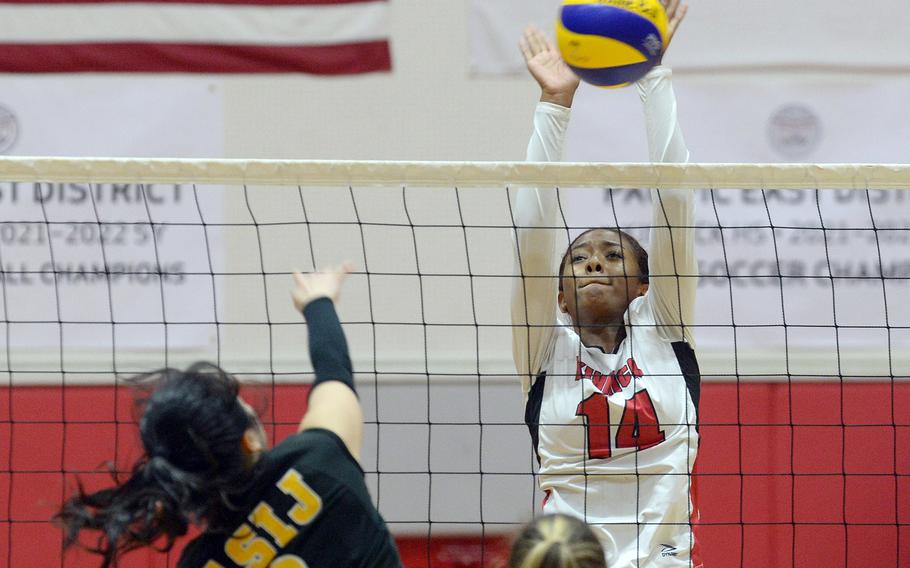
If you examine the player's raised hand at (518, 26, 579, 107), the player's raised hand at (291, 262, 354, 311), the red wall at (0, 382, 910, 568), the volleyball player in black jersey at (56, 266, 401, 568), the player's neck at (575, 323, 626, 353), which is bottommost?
the red wall at (0, 382, 910, 568)

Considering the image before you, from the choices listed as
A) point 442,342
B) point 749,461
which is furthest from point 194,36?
point 749,461

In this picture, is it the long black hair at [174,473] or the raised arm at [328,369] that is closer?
the long black hair at [174,473]

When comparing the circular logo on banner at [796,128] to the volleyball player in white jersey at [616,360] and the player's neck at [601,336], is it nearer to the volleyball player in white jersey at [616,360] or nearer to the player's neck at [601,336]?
the volleyball player in white jersey at [616,360]

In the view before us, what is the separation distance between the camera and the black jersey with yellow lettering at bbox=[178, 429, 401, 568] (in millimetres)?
2170

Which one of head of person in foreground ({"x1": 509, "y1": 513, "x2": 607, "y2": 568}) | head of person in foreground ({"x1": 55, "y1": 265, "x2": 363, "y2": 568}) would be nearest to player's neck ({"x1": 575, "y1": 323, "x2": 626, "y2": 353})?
head of person in foreground ({"x1": 509, "y1": 513, "x2": 607, "y2": 568})

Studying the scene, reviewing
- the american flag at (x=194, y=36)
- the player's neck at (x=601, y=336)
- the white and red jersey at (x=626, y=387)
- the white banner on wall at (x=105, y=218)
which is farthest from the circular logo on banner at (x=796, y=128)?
the white banner on wall at (x=105, y=218)

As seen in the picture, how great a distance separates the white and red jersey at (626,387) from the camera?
2945 millimetres

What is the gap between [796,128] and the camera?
5426 millimetres

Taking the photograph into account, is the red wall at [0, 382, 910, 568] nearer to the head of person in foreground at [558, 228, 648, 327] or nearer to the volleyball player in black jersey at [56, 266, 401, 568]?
the head of person in foreground at [558, 228, 648, 327]

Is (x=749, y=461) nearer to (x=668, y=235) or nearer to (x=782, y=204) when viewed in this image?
(x=782, y=204)

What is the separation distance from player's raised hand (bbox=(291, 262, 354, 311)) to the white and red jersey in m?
0.74

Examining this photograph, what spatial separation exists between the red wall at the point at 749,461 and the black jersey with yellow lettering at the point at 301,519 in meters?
3.11

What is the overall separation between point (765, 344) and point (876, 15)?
1.72 meters

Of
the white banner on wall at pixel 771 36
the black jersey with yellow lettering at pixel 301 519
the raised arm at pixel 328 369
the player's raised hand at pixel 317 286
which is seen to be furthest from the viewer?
the white banner on wall at pixel 771 36
